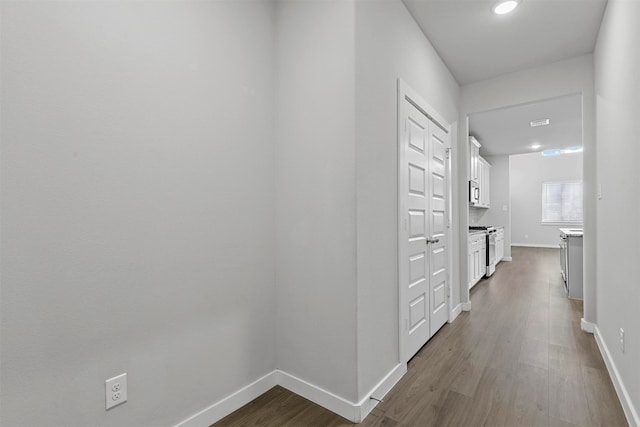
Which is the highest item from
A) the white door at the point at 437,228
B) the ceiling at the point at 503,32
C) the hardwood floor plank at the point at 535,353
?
the ceiling at the point at 503,32

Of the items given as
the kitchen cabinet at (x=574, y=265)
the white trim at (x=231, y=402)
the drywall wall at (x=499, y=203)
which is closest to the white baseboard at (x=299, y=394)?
the white trim at (x=231, y=402)

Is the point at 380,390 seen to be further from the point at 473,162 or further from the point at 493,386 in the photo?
the point at 473,162

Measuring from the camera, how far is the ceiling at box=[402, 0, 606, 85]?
2377mm

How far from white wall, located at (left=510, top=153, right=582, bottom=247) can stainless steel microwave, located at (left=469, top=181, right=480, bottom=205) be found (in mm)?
5350

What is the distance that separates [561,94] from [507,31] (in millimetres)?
1064

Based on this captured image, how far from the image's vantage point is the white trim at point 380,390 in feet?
5.67

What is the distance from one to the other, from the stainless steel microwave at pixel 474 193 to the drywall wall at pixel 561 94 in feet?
6.87

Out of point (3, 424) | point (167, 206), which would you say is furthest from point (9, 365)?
point (167, 206)

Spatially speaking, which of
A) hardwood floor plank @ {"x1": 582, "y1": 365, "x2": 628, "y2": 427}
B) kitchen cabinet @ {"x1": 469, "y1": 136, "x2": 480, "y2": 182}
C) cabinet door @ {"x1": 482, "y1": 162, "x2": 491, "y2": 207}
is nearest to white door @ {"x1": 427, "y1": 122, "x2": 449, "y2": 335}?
hardwood floor plank @ {"x1": 582, "y1": 365, "x2": 628, "y2": 427}

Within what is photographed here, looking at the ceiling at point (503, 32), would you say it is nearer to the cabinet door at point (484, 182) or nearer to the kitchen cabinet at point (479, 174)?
the kitchen cabinet at point (479, 174)

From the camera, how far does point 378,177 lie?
76.7 inches

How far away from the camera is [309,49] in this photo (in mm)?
1917

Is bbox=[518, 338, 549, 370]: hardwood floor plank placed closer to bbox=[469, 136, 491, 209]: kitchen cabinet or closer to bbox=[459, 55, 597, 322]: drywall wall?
bbox=[459, 55, 597, 322]: drywall wall

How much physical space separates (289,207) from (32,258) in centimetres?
126
